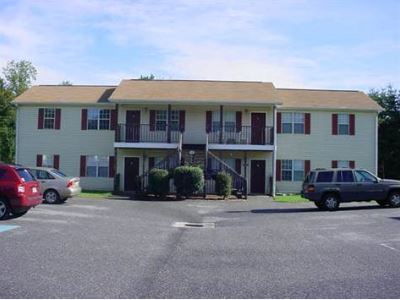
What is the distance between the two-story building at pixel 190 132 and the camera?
29.6 metres

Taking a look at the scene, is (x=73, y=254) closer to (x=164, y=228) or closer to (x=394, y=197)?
(x=164, y=228)

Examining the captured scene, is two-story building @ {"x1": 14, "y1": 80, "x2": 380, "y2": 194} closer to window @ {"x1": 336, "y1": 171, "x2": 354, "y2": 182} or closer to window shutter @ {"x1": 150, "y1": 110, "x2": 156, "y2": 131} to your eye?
window shutter @ {"x1": 150, "y1": 110, "x2": 156, "y2": 131}

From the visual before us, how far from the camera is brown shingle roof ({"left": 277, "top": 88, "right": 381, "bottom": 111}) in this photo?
99.9ft

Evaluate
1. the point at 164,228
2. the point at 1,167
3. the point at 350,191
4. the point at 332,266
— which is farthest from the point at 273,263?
the point at 350,191

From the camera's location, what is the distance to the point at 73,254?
9.48 m

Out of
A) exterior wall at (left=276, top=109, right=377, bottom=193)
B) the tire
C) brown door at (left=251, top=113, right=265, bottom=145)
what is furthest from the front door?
the tire

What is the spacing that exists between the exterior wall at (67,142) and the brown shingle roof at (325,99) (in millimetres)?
11514

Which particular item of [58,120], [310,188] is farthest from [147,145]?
[310,188]

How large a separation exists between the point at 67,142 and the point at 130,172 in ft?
14.7

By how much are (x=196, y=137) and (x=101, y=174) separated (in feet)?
20.8

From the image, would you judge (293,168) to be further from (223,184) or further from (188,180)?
(188,180)

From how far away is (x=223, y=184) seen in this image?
2573 centimetres

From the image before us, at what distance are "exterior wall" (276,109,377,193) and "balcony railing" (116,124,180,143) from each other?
681 centimetres

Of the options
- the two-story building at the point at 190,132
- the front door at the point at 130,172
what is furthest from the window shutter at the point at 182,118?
the front door at the point at 130,172
